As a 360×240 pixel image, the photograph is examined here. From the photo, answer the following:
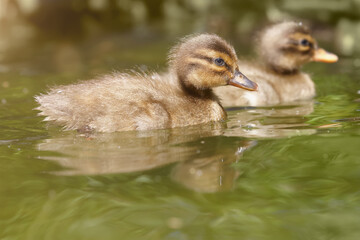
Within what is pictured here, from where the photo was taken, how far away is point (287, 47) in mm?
7363

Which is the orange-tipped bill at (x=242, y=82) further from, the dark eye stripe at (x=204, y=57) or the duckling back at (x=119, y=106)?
the duckling back at (x=119, y=106)

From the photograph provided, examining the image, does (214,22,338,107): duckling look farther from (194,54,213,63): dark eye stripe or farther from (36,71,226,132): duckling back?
(36,71,226,132): duckling back

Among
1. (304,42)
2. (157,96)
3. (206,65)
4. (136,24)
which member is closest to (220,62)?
(206,65)

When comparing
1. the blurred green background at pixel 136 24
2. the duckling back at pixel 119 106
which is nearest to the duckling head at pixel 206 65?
the duckling back at pixel 119 106

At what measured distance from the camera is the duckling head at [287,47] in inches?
290

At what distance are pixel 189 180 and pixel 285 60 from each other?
4.16 m

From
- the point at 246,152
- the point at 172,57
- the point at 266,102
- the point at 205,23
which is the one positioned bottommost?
the point at 246,152

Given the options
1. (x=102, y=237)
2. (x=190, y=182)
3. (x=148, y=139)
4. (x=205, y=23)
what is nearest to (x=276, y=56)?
(x=148, y=139)

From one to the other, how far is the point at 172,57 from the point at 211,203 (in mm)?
2675

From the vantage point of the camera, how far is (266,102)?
6.62 meters

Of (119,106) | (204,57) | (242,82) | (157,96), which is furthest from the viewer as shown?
(242,82)

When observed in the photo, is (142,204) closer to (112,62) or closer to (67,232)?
(67,232)

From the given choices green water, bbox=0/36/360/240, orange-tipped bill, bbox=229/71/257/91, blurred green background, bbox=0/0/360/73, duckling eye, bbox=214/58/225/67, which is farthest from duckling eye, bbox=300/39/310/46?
blurred green background, bbox=0/0/360/73

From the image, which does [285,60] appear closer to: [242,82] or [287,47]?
[287,47]
